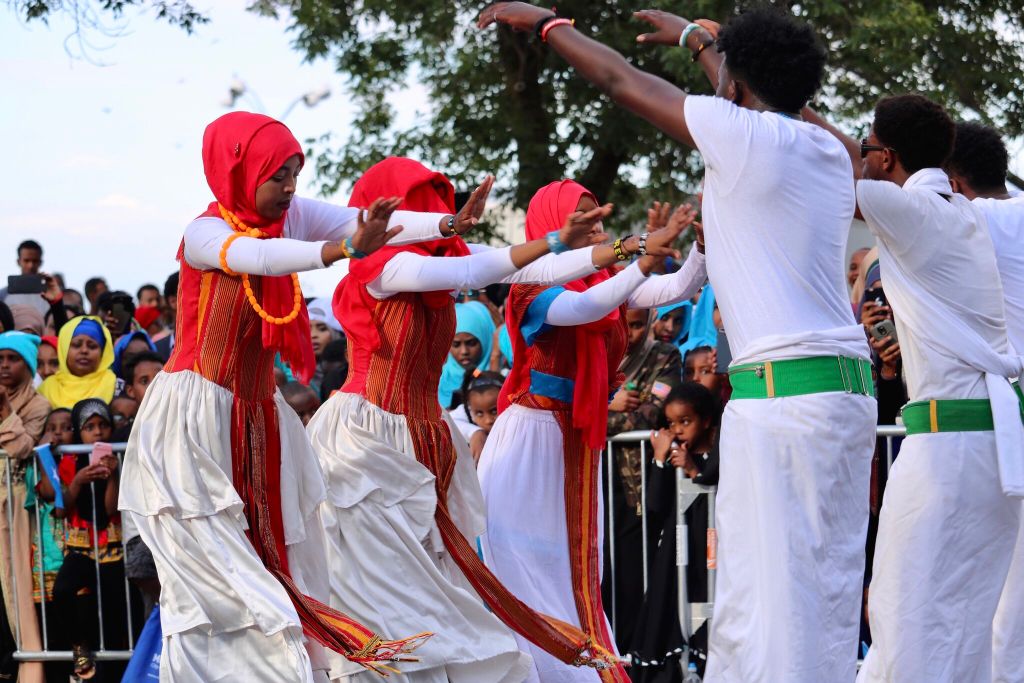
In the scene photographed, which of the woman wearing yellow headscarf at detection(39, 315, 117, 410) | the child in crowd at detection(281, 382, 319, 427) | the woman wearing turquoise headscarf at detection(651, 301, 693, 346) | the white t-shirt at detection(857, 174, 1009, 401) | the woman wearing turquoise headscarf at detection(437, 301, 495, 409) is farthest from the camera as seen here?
the woman wearing turquoise headscarf at detection(437, 301, 495, 409)

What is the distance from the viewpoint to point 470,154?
55.8 ft

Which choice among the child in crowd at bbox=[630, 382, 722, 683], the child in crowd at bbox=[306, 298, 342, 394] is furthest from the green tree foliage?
the child in crowd at bbox=[630, 382, 722, 683]

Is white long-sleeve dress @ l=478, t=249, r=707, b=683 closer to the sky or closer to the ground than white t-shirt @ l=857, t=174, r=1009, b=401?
closer to the ground

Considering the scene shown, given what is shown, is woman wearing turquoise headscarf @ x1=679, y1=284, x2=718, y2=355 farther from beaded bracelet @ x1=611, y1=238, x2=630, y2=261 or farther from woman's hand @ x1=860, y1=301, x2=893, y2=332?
beaded bracelet @ x1=611, y1=238, x2=630, y2=261

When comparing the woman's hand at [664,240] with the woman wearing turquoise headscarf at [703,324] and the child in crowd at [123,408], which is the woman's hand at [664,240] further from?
the child in crowd at [123,408]

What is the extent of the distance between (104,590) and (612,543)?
9.29 ft

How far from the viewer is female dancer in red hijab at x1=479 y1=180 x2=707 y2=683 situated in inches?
261

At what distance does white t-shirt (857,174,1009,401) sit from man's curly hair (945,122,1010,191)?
0.70 m

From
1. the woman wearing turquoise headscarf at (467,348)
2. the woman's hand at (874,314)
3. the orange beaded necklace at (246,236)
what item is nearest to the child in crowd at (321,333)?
the woman wearing turquoise headscarf at (467,348)

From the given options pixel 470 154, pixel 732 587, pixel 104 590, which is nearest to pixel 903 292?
pixel 732 587

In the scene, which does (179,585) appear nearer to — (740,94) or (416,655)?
(416,655)

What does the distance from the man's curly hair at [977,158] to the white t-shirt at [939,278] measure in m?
0.70

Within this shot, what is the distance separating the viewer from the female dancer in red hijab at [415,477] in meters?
6.02

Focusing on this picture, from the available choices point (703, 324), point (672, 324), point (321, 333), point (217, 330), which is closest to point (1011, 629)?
point (217, 330)
